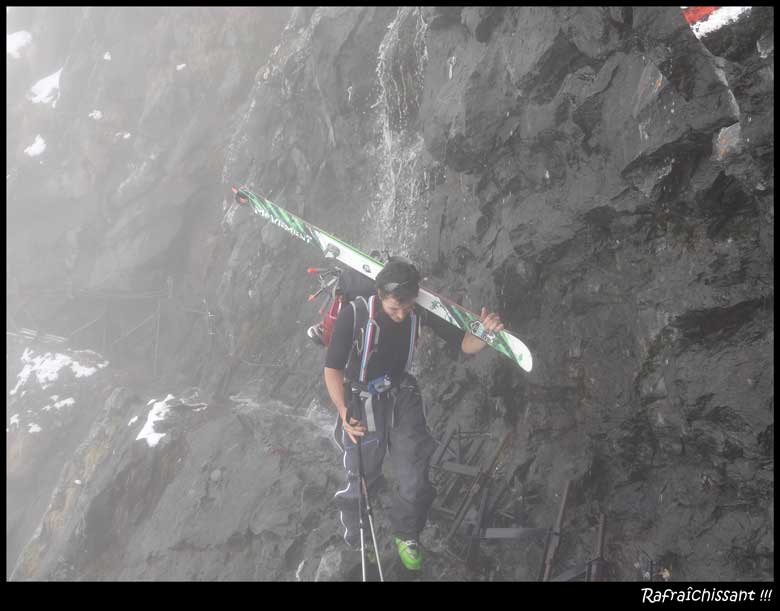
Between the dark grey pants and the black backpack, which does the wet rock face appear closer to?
the dark grey pants

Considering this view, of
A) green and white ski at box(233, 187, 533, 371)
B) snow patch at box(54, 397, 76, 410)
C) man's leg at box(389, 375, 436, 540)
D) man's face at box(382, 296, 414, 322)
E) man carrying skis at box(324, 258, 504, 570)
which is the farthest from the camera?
snow patch at box(54, 397, 76, 410)

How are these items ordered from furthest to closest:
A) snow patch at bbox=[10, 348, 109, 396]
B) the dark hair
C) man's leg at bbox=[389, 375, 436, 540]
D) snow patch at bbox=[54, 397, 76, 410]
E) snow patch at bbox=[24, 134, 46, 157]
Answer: snow patch at bbox=[24, 134, 46, 157] < snow patch at bbox=[10, 348, 109, 396] < snow patch at bbox=[54, 397, 76, 410] < man's leg at bbox=[389, 375, 436, 540] < the dark hair

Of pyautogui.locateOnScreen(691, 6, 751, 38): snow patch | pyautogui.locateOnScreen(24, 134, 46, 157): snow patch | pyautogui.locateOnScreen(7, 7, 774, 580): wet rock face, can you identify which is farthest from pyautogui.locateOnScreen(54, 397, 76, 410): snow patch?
pyautogui.locateOnScreen(691, 6, 751, 38): snow patch

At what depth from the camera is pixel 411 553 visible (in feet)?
21.8

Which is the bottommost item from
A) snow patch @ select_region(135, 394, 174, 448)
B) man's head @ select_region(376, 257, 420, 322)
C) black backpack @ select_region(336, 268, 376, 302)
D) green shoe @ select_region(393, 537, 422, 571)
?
snow patch @ select_region(135, 394, 174, 448)

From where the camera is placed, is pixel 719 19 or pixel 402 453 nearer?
pixel 719 19

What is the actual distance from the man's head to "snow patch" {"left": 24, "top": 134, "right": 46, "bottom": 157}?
26.4 metres

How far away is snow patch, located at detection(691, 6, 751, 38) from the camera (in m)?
5.36

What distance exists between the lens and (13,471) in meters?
19.7

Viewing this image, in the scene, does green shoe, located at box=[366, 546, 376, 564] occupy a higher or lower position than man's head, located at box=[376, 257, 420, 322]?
lower

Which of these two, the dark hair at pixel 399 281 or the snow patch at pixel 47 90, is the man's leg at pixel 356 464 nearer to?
the dark hair at pixel 399 281

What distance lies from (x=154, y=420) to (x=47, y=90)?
21.8 meters

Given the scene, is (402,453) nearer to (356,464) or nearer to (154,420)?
(356,464)

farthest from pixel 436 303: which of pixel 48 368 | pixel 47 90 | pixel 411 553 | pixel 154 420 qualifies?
pixel 47 90
